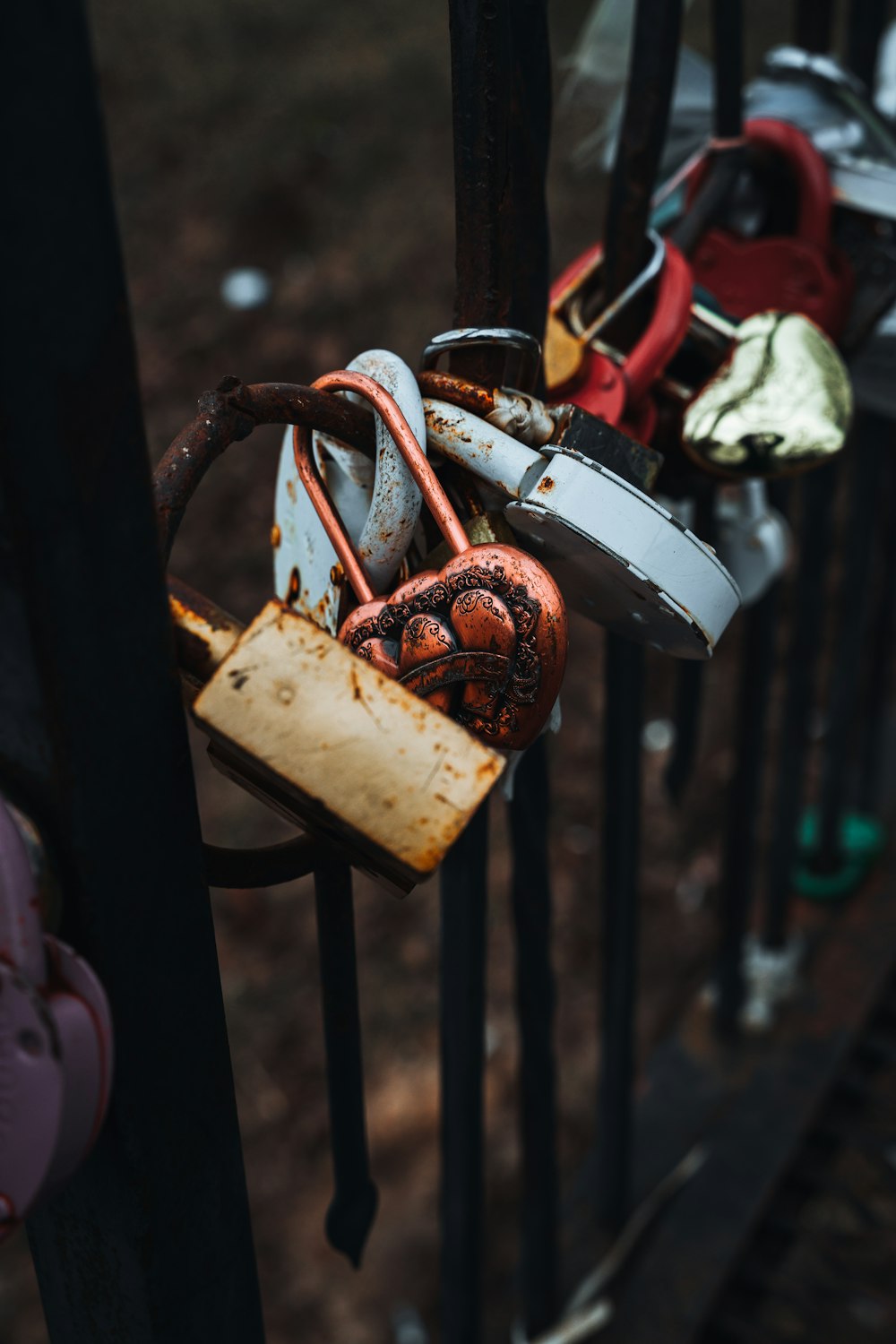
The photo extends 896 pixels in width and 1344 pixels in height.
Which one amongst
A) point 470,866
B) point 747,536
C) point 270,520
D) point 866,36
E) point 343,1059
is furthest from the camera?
point 270,520

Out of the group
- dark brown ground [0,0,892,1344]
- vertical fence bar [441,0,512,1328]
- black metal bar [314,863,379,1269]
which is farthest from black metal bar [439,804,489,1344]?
dark brown ground [0,0,892,1344]

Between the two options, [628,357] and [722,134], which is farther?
[722,134]

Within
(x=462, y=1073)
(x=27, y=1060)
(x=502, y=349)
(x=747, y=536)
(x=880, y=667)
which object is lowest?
(x=880, y=667)

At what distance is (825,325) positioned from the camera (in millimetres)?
802

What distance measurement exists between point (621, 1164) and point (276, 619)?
0.94 meters

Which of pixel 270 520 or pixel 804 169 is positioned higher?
pixel 804 169

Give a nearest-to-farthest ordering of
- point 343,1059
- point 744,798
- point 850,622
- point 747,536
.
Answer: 1. point 343,1059
2. point 747,536
3. point 744,798
4. point 850,622

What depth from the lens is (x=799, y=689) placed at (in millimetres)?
1327

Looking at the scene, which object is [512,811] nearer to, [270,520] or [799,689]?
[799,689]

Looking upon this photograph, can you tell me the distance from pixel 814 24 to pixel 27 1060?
0.91 m

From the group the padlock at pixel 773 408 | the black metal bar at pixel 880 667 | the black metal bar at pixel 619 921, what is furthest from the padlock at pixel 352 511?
the black metal bar at pixel 880 667

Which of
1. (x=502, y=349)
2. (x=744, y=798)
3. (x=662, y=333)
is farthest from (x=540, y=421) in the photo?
(x=744, y=798)

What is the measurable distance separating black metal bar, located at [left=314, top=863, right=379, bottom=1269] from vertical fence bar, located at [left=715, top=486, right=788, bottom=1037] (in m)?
0.63

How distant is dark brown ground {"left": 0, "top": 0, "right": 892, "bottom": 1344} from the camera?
1570 millimetres
